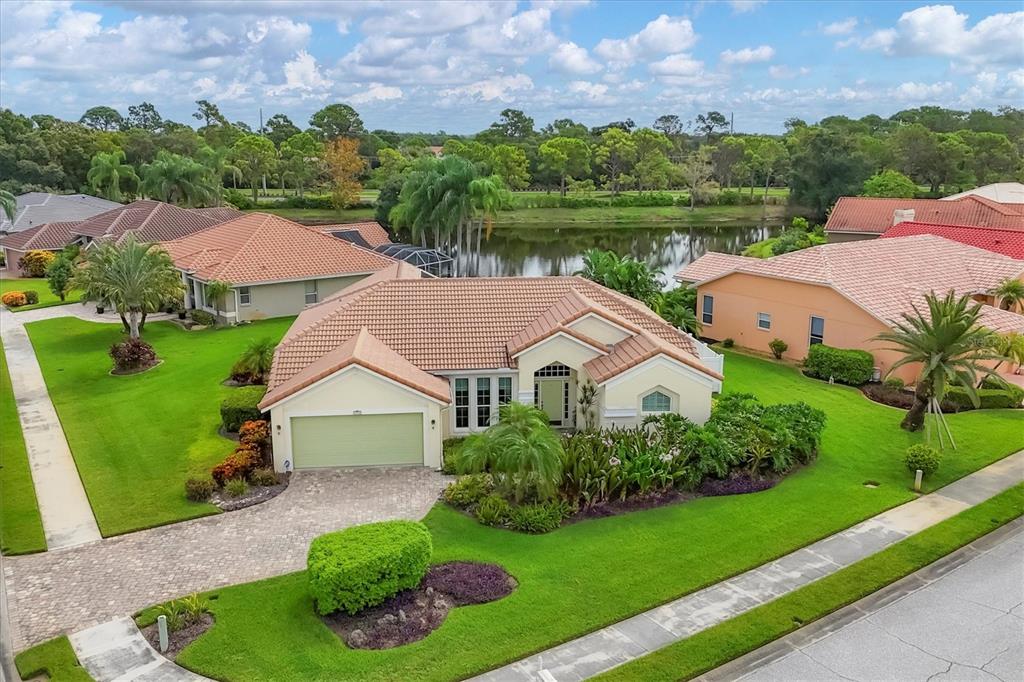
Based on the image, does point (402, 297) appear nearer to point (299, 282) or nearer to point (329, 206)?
point (299, 282)

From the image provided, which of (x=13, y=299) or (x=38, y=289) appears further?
(x=38, y=289)

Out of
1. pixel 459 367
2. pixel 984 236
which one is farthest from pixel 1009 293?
pixel 459 367

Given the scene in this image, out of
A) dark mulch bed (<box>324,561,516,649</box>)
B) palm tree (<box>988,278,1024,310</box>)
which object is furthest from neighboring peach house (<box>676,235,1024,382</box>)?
dark mulch bed (<box>324,561,516,649</box>)

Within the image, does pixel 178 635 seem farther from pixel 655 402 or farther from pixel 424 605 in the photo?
pixel 655 402

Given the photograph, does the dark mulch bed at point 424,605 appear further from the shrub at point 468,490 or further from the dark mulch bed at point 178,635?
the shrub at point 468,490

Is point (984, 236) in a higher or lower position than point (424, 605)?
higher

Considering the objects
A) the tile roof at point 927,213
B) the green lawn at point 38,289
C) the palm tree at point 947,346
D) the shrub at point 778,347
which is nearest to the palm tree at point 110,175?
the green lawn at point 38,289

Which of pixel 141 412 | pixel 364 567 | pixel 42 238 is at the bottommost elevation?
pixel 141 412

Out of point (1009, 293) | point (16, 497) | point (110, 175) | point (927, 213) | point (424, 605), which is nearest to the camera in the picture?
point (424, 605)
